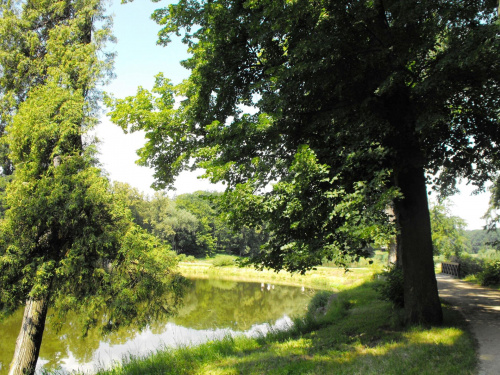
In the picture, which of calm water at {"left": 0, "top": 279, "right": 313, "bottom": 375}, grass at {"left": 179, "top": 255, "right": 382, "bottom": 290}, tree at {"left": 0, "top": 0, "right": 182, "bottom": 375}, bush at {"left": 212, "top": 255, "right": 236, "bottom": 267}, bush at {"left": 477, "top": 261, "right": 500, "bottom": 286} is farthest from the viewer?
grass at {"left": 179, "top": 255, "right": 382, "bottom": 290}

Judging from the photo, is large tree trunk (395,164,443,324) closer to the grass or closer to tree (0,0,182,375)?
tree (0,0,182,375)

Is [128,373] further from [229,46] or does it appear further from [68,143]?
[229,46]

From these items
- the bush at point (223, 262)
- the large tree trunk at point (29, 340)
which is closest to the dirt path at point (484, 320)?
the bush at point (223, 262)

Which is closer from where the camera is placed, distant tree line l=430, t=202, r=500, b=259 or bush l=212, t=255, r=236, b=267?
bush l=212, t=255, r=236, b=267

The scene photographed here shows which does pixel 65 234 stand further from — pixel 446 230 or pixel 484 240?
pixel 484 240

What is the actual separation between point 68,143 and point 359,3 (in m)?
9.21

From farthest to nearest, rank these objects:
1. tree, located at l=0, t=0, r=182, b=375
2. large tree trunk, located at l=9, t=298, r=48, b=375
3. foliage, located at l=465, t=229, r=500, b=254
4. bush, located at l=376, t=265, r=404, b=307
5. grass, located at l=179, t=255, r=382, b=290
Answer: grass, located at l=179, t=255, r=382, b=290 → foliage, located at l=465, t=229, r=500, b=254 → bush, located at l=376, t=265, r=404, b=307 → large tree trunk, located at l=9, t=298, r=48, b=375 → tree, located at l=0, t=0, r=182, b=375

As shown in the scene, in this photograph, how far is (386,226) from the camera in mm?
6168

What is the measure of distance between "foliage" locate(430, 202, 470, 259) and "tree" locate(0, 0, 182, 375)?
2722 cm

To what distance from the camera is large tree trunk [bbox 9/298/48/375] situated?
29.0ft

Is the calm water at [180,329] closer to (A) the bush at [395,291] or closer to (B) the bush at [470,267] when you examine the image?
(A) the bush at [395,291]

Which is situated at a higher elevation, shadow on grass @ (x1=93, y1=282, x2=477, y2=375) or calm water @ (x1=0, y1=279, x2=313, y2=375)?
shadow on grass @ (x1=93, y1=282, x2=477, y2=375)

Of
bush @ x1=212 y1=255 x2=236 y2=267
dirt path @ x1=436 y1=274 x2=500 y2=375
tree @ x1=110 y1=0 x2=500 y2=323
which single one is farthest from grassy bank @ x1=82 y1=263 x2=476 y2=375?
bush @ x1=212 y1=255 x2=236 y2=267

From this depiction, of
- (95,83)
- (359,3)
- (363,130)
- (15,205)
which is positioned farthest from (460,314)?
(95,83)
